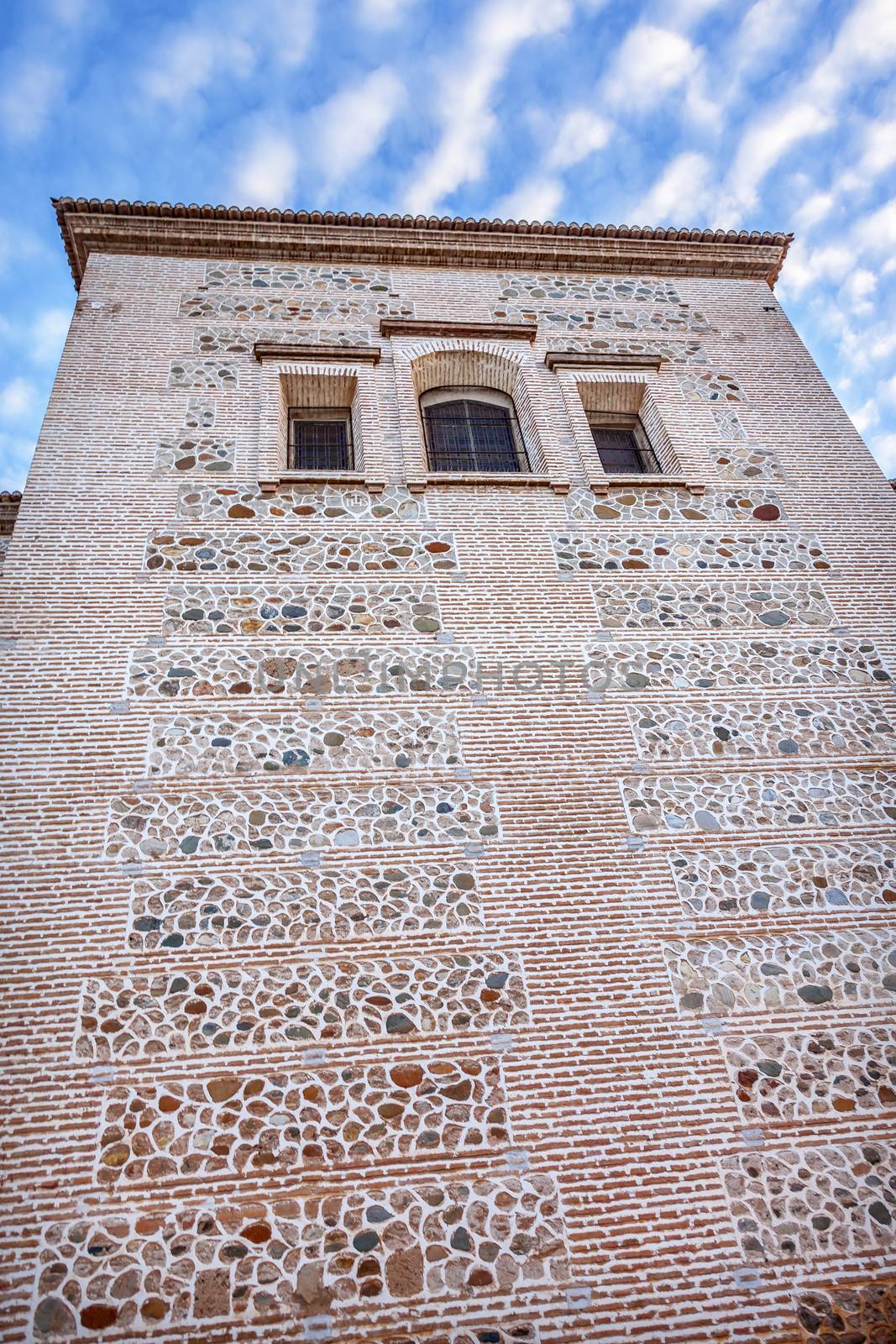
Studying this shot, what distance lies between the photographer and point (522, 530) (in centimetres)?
586

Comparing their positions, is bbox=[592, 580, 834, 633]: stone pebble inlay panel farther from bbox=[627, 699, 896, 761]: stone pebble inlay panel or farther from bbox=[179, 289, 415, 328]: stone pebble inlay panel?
bbox=[179, 289, 415, 328]: stone pebble inlay panel

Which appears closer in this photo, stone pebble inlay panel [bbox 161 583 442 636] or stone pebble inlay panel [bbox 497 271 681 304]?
stone pebble inlay panel [bbox 161 583 442 636]

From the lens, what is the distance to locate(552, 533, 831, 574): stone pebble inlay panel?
5812 millimetres

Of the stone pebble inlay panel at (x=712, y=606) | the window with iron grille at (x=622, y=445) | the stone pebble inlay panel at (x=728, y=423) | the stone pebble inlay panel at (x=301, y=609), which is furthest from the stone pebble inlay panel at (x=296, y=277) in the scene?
the stone pebble inlay panel at (x=712, y=606)

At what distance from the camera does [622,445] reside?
7004mm

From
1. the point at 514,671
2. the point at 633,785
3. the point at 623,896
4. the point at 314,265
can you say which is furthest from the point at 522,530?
the point at 314,265

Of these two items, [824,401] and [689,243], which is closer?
[824,401]

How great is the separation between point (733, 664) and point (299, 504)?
304cm

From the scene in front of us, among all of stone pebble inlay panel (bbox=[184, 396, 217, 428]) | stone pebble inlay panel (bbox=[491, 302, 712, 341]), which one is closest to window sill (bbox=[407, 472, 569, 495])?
stone pebble inlay panel (bbox=[184, 396, 217, 428])

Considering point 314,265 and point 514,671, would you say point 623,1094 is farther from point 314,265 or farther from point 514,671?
point 314,265

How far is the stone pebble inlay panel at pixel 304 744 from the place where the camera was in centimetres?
464

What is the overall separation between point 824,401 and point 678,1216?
6235mm

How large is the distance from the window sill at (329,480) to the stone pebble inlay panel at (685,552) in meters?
1.30

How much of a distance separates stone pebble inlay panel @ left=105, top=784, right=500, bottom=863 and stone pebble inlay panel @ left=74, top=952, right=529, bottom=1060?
62cm
